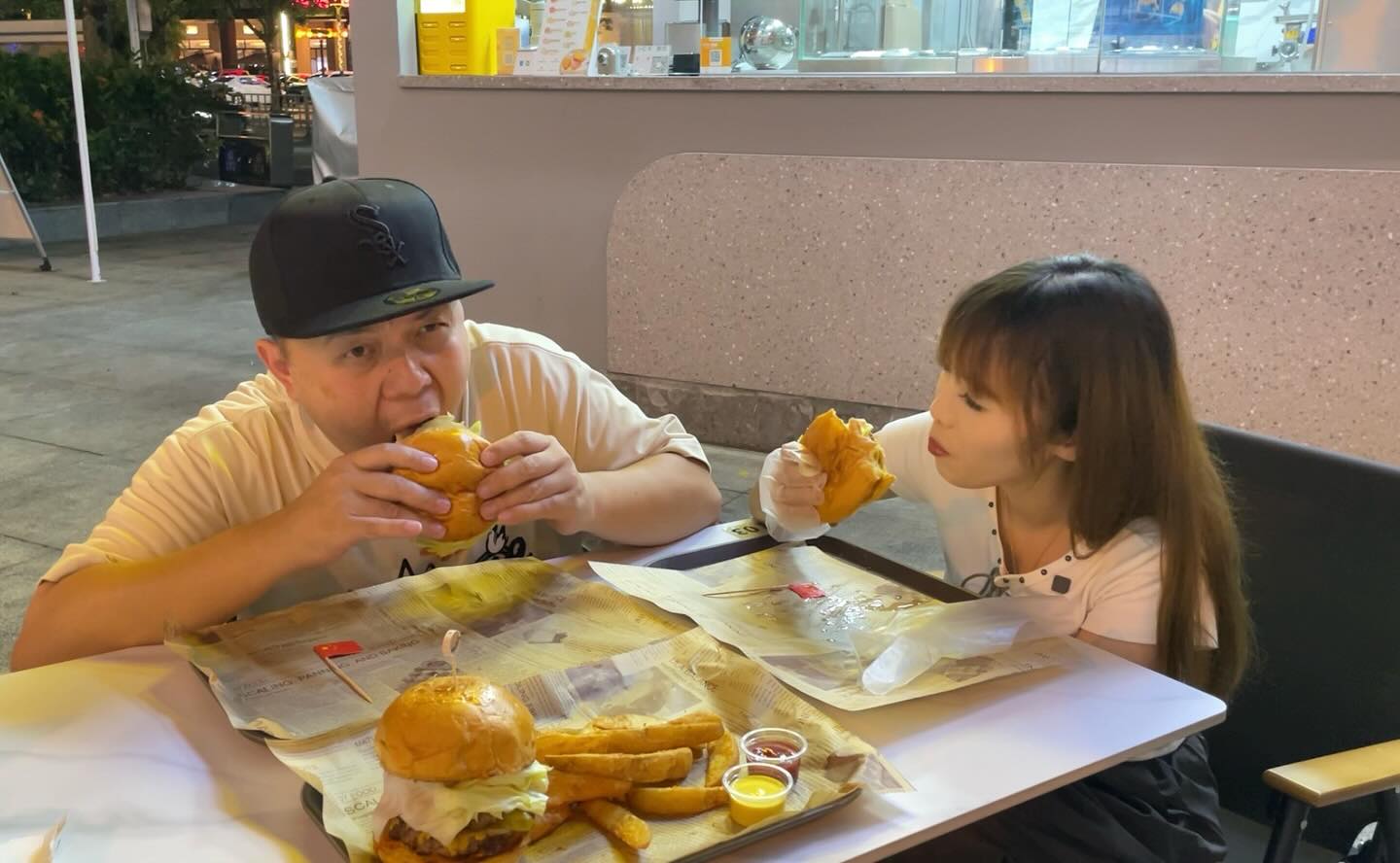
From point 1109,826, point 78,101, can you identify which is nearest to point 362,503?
point 1109,826

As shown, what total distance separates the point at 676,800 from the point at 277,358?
0.91 metres

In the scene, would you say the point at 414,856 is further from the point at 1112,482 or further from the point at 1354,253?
the point at 1354,253

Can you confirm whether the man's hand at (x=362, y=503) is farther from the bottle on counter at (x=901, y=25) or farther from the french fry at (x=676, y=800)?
the bottle on counter at (x=901, y=25)

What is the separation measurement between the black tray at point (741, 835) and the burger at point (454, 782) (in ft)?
0.24

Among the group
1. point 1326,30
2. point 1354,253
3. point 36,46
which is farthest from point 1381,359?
point 36,46

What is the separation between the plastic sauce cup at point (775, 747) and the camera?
1.19 metres

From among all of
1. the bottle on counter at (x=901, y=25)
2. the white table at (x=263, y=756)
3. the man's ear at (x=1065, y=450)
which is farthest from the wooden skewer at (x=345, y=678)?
the bottle on counter at (x=901, y=25)

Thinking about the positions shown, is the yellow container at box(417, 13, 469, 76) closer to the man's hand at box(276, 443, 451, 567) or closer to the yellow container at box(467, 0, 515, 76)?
the yellow container at box(467, 0, 515, 76)

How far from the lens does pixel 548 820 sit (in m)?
1.13

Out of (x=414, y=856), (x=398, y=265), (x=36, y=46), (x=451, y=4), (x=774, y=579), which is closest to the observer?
(x=414, y=856)

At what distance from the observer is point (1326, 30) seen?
468cm

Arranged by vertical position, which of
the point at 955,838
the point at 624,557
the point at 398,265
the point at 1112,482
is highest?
the point at 398,265

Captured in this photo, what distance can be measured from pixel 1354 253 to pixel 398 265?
3.23m

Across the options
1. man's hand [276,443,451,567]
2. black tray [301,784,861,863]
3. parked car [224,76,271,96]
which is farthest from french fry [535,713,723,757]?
parked car [224,76,271,96]
